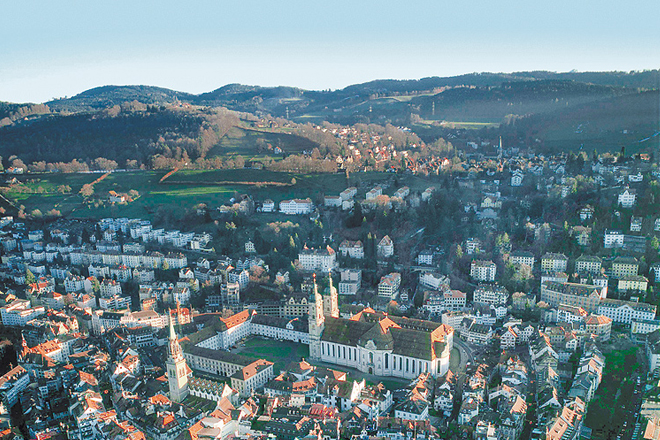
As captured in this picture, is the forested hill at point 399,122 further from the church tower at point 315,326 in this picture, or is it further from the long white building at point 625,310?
the church tower at point 315,326

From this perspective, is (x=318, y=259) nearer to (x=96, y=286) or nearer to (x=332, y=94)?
(x=96, y=286)

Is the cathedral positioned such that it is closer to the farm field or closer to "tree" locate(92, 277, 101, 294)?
"tree" locate(92, 277, 101, 294)

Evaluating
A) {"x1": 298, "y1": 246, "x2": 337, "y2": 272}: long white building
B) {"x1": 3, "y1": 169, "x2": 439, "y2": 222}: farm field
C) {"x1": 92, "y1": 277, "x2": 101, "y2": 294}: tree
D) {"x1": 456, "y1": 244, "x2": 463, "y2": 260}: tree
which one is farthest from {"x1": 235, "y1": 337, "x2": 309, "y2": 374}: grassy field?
{"x1": 3, "y1": 169, "x2": 439, "y2": 222}: farm field

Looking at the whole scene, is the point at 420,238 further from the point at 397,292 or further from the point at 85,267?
the point at 85,267

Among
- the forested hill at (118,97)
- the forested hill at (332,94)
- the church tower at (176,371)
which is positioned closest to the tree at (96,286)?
Result: the church tower at (176,371)

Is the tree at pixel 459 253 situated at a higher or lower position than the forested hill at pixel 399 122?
lower

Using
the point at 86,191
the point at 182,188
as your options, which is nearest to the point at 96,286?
the point at 182,188

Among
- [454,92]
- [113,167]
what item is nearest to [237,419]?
[113,167]
